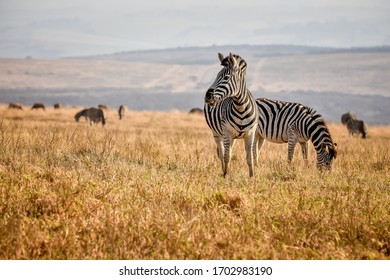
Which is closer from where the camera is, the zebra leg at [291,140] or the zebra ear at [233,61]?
the zebra ear at [233,61]

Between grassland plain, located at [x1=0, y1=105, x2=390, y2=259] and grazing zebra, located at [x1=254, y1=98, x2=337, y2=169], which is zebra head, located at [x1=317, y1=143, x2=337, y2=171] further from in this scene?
grassland plain, located at [x1=0, y1=105, x2=390, y2=259]

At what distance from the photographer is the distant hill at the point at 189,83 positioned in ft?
325

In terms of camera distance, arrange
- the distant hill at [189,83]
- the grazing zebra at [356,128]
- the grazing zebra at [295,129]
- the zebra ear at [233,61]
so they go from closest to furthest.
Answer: the zebra ear at [233,61] < the grazing zebra at [295,129] < the grazing zebra at [356,128] < the distant hill at [189,83]

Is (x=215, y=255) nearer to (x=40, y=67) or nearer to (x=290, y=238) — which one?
(x=290, y=238)

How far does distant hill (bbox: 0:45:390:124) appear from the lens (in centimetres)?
9906

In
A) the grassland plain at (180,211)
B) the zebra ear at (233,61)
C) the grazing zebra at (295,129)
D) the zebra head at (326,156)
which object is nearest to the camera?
the grassland plain at (180,211)

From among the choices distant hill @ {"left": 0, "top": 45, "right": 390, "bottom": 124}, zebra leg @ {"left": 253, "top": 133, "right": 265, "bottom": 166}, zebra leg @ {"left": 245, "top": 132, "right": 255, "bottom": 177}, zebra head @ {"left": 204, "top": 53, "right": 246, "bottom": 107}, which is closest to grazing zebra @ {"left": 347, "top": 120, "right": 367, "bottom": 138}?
zebra leg @ {"left": 253, "top": 133, "right": 265, "bottom": 166}

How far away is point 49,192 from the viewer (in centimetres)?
771

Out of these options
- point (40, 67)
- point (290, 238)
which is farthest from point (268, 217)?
point (40, 67)

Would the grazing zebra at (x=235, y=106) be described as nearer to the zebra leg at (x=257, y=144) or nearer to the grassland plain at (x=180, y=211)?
the grassland plain at (x=180, y=211)

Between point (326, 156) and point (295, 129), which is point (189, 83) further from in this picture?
point (326, 156)

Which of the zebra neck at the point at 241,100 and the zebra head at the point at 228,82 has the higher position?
the zebra head at the point at 228,82

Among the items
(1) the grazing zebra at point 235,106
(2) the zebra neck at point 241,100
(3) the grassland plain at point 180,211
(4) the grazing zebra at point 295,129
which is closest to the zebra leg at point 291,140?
(4) the grazing zebra at point 295,129

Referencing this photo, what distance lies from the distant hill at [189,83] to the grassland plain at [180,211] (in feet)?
234
